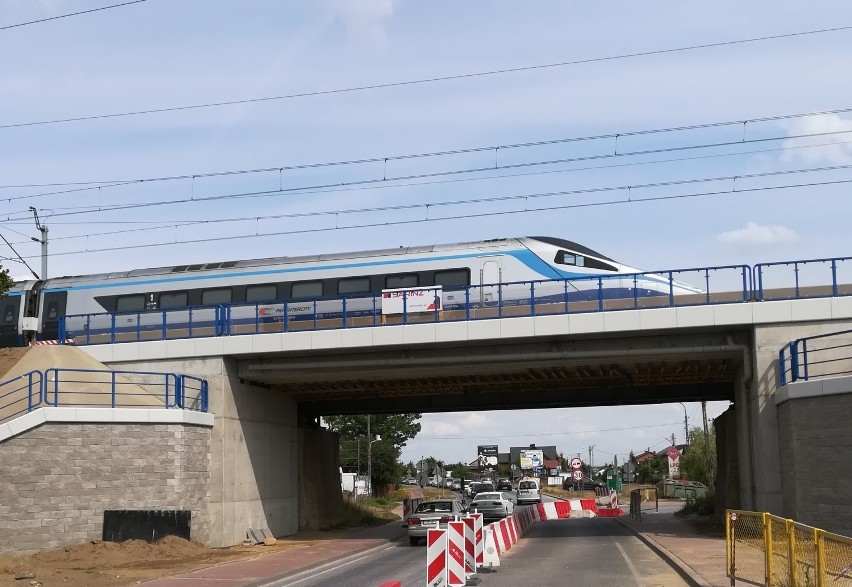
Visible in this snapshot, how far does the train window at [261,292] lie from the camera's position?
33.7m

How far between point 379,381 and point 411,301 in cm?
637

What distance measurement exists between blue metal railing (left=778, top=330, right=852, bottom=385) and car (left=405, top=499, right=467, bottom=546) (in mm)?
10263

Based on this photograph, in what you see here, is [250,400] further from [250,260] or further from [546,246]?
[546,246]

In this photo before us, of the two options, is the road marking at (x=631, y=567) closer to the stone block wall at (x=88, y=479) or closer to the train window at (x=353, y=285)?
the stone block wall at (x=88, y=479)

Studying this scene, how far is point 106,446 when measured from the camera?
2553 centimetres

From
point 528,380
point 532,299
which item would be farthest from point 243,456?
point 528,380

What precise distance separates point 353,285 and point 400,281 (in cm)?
161

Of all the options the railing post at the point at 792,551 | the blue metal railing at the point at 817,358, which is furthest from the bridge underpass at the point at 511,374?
the railing post at the point at 792,551

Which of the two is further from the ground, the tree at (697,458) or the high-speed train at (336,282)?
the high-speed train at (336,282)

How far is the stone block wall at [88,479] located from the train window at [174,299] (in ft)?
26.4

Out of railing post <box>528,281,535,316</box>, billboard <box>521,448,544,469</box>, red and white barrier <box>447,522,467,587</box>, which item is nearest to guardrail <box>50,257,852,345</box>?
railing post <box>528,281,535,316</box>

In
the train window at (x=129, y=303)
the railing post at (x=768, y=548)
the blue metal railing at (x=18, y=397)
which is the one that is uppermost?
the train window at (x=129, y=303)

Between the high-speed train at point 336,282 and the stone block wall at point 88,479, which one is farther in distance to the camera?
the high-speed train at point 336,282

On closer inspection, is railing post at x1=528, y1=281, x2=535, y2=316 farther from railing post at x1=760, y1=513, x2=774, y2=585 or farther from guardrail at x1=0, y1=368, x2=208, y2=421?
railing post at x1=760, y1=513, x2=774, y2=585
